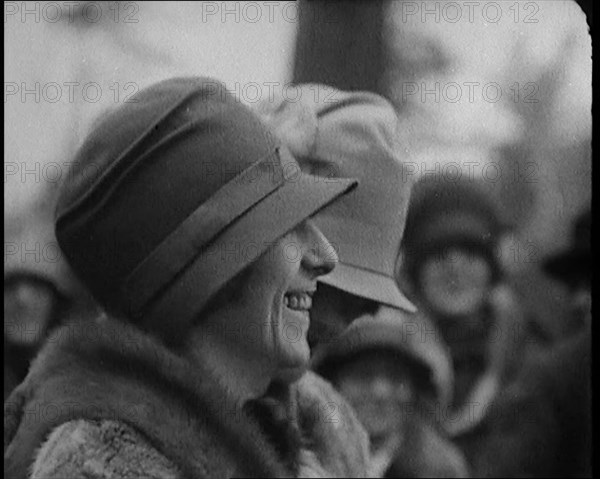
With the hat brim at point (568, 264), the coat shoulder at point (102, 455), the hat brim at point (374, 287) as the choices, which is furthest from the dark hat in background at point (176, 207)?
the hat brim at point (568, 264)

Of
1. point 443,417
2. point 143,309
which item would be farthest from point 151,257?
point 443,417

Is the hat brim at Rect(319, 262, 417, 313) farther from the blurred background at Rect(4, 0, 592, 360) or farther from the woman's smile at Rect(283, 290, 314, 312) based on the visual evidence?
the blurred background at Rect(4, 0, 592, 360)

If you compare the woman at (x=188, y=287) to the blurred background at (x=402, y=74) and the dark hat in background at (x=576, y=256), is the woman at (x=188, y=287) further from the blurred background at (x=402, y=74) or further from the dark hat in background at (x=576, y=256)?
the dark hat in background at (x=576, y=256)

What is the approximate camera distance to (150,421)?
301cm

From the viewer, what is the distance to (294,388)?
3.34 m

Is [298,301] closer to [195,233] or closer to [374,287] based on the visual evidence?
[374,287]

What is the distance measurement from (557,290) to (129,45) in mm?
1541

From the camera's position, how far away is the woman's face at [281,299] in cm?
320

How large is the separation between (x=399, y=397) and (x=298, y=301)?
1.48ft

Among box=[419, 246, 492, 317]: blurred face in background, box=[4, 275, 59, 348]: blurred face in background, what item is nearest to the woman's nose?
box=[419, 246, 492, 317]: blurred face in background

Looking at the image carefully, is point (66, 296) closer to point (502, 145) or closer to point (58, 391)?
point (58, 391)

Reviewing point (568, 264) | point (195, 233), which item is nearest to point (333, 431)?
point (195, 233)

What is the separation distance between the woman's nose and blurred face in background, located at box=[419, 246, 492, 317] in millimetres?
299

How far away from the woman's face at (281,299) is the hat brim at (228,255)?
0.04 m
